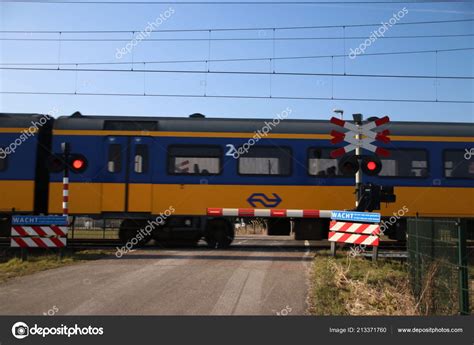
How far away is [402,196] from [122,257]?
8506 millimetres

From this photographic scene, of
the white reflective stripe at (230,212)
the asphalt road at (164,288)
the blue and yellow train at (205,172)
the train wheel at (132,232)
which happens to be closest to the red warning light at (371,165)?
the asphalt road at (164,288)

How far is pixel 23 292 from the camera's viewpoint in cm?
830

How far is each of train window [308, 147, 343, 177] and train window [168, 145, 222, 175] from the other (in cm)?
283

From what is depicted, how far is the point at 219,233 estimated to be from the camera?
51.5ft

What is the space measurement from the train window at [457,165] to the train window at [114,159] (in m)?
10.0

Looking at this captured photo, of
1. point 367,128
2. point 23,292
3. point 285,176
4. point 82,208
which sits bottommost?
point 23,292

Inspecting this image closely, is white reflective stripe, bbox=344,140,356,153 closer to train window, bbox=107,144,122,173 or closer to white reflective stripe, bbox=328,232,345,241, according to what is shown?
white reflective stripe, bbox=328,232,345,241

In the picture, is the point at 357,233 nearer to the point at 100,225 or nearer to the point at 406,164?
the point at 406,164

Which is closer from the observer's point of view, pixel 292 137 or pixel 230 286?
pixel 230 286

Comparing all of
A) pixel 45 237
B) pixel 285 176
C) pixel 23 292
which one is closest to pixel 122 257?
pixel 45 237

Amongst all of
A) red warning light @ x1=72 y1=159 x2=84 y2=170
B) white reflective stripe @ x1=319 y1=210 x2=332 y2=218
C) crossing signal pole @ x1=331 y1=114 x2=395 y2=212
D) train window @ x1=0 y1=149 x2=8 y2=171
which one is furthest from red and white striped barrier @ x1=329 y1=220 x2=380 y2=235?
train window @ x1=0 y1=149 x2=8 y2=171
